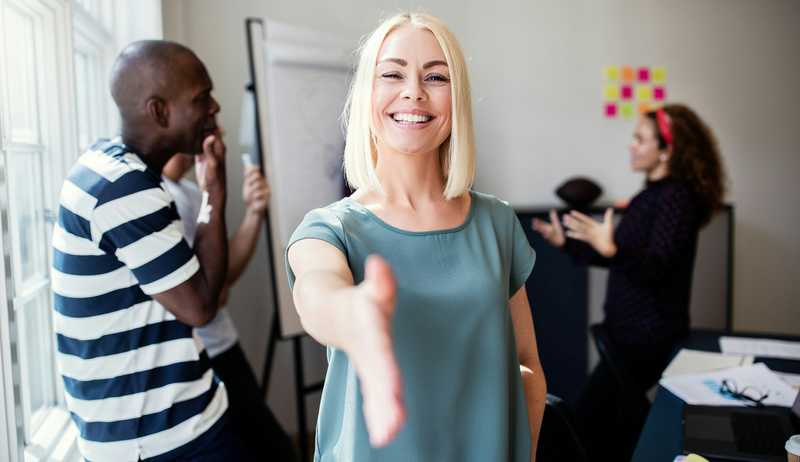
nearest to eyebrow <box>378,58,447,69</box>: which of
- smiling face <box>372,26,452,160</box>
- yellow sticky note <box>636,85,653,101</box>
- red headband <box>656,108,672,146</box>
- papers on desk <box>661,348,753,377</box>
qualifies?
smiling face <box>372,26,452,160</box>

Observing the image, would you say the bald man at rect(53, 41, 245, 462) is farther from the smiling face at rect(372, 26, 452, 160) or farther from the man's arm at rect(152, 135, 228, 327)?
the smiling face at rect(372, 26, 452, 160)

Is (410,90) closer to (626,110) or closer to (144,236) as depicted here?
(144,236)

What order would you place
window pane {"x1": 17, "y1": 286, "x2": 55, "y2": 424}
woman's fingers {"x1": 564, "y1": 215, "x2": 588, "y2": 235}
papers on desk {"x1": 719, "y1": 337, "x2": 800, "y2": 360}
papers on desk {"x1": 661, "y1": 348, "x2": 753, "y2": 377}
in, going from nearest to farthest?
window pane {"x1": 17, "y1": 286, "x2": 55, "y2": 424}
papers on desk {"x1": 661, "y1": 348, "x2": 753, "y2": 377}
papers on desk {"x1": 719, "y1": 337, "x2": 800, "y2": 360}
woman's fingers {"x1": 564, "y1": 215, "x2": 588, "y2": 235}

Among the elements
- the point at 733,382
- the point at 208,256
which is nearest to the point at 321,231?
the point at 208,256

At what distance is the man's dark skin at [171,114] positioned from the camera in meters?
1.48

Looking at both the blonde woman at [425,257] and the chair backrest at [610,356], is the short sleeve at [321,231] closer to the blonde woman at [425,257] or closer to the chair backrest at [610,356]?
the blonde woman at [425,257]

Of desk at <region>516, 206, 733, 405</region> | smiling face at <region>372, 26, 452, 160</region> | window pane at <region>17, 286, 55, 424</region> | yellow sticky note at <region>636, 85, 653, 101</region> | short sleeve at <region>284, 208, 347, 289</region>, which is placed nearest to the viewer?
short sleeve at <region>284, 208, 347, 289</region>

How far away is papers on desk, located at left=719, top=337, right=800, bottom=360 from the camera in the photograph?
6.99ft

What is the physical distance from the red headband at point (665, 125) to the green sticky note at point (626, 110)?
1063 mm

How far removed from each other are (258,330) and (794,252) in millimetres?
3076

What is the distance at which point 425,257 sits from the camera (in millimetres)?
1028

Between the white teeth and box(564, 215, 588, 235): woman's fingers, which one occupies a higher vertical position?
the white teeth

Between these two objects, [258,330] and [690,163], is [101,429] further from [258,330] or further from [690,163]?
[690,163]

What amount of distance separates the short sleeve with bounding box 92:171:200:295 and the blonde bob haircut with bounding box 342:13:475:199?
0.45 meters
